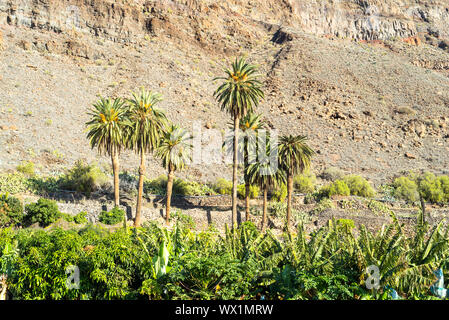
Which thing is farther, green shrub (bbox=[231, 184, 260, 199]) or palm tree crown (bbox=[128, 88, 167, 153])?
green shrub (bbox=[231, 184, 260, 199])

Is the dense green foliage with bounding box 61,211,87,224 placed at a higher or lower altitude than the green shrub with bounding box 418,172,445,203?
lower

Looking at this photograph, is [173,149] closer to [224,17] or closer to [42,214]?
[42,214]

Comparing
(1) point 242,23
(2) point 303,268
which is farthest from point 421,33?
(2) point 303,268

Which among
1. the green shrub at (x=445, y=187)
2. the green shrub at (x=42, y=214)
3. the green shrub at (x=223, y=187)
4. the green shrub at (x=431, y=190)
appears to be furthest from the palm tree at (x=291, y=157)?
the green shrub at (x=445, y=187)

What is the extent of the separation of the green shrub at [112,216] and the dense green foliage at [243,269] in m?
17.0

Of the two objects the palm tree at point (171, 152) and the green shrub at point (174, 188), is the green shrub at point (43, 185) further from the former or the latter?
the palm tree at point (171, 152)

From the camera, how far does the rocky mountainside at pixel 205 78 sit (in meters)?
60.4

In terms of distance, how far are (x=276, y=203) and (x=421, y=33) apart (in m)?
112

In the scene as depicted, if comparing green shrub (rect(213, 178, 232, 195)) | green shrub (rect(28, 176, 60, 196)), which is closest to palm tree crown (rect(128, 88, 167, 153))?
green shrub (rect(28, 176, 60, 196))

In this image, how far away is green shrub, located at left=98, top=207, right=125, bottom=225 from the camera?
33.8 metres

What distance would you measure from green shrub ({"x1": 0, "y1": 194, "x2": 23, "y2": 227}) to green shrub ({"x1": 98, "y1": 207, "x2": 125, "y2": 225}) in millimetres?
6132

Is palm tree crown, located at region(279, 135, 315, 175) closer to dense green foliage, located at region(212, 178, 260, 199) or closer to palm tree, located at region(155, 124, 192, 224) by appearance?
palm tree, located at region(155, 124, 192, 224)

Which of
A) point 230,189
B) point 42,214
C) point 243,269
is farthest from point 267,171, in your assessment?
point 243,269
